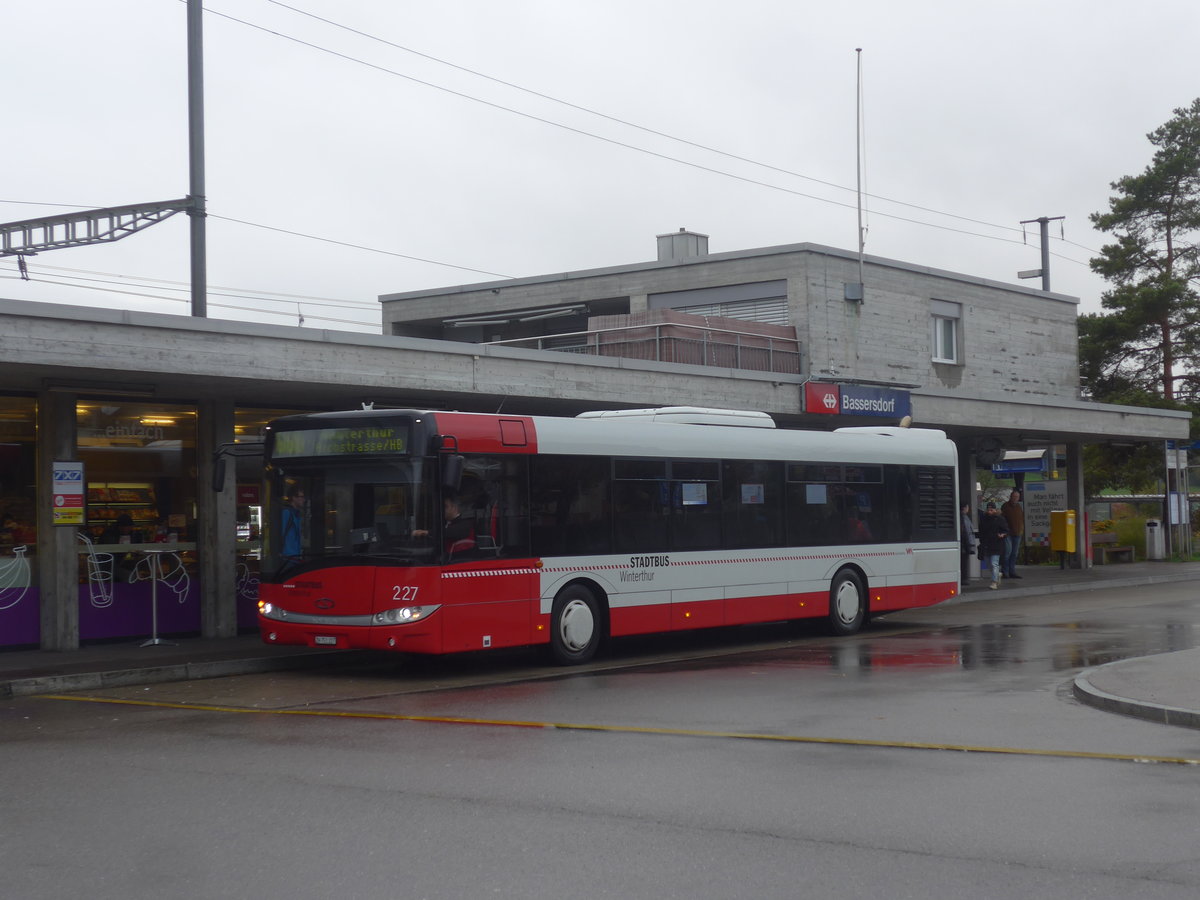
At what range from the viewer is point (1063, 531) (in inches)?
1348

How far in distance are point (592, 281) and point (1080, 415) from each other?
39.6ft

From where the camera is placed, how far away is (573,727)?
35.5ft

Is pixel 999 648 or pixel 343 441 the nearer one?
pixel 343 441

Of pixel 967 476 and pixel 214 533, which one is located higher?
pixel 967 476

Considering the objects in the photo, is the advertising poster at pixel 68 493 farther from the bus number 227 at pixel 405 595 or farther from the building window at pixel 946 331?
the building window at pixel 946 331

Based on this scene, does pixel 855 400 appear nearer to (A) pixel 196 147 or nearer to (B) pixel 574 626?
(B) pixel 574 626

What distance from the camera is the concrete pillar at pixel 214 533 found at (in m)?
19.0

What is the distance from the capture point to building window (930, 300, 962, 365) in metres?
31.8

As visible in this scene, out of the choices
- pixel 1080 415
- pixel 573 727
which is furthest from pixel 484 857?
pixel 1080 415

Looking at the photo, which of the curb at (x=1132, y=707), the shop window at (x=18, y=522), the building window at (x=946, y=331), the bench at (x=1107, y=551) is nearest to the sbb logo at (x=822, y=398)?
the building window at (x=946, y=331)

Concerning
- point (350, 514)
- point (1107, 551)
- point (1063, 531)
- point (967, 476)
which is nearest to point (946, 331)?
point (967, 476)

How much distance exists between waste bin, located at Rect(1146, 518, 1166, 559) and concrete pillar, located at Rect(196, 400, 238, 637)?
29617mm


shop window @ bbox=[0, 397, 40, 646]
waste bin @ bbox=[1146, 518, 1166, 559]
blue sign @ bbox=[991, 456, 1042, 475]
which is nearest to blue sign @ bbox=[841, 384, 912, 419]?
shop window @ bbox=[0, 397, 40, 646]

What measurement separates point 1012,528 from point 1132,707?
2074cm
